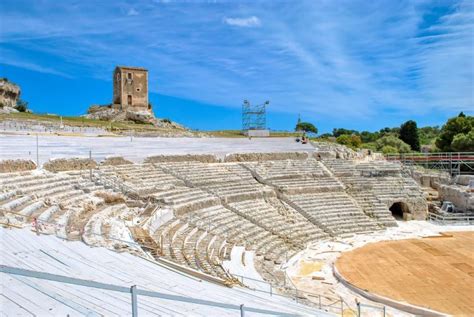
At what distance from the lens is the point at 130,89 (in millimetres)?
55625

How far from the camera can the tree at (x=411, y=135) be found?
57934 mm

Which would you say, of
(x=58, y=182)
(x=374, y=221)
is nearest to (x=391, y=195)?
(x=374, y=221)

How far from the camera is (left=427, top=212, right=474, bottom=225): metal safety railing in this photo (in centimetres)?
2297

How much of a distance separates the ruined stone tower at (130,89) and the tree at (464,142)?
39917 millimetres

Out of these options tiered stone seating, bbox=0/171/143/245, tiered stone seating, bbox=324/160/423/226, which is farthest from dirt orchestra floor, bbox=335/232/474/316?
tiered stone seating, bbox=0/171/143/245

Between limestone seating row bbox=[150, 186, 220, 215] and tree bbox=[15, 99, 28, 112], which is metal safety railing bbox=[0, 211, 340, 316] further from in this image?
tree bbox=[15, 99, 28, 112]

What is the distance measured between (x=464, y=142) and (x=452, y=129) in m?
5.26

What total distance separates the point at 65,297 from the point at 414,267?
44.7 feet

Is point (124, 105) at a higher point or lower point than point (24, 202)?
higher

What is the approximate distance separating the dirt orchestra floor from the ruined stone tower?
1728 inches

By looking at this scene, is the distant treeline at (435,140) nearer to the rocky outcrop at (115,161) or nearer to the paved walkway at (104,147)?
the paved walkway at (104,147)

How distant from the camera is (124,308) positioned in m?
4.67

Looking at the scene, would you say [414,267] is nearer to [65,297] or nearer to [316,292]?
[316,292]

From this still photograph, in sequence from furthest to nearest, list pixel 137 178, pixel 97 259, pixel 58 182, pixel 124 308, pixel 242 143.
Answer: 1. pixel 242 143
2. pixel 137 178
3. pixel 58 182
4. pixel 97 259
5. pixel 124 308
